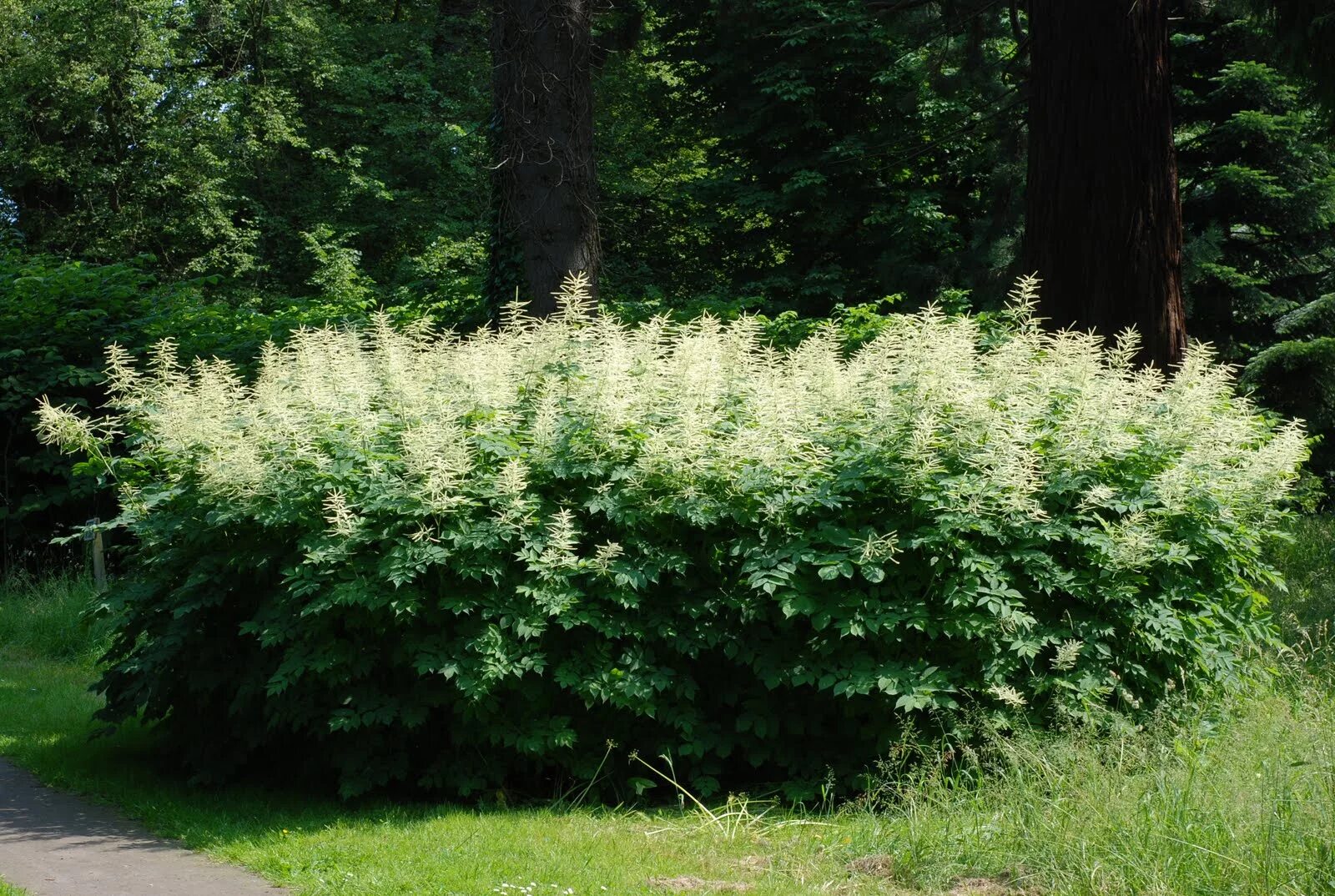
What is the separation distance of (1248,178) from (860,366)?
10059 mm

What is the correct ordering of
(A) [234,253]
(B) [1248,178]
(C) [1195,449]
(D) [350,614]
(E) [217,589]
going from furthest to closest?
(A) [234,253] → (B) [1248,178] → (C) [1195,449] → (E) [217,589] → (D) [350,614]

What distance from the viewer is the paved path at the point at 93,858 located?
16.3ft

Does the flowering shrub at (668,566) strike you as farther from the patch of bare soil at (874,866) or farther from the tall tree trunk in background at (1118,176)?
the tall tree trunk in background at (1118,176)

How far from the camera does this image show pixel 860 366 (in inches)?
271

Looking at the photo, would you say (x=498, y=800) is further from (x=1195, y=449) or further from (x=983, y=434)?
(x=1195, y=449)

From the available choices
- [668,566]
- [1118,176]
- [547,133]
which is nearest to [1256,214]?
[1118,176]

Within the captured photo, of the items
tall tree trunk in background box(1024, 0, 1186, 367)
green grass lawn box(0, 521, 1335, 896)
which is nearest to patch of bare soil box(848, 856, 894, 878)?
green grass lawn box(0, 521, 1335, 896)

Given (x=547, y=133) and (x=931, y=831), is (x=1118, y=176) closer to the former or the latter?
(x=547, y=133)

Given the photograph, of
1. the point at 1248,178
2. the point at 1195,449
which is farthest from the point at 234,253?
the point at 1195,449

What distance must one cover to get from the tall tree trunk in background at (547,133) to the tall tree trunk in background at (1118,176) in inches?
151

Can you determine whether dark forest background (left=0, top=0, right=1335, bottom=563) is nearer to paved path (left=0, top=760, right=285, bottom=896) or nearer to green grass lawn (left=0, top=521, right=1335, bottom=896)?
green grass lawn (left=0, top=521, right=1335, bottom=896)

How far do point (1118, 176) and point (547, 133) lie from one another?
4.59 meters

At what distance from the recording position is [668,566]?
234 inches

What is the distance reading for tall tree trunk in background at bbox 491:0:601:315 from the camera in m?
10.4
